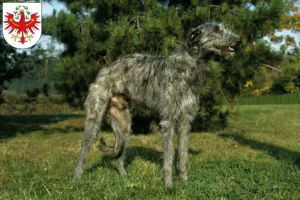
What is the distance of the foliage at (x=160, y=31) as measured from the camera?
9.45 meters

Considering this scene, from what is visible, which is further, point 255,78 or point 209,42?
point 255,78

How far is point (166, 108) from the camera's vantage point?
17.8 feet

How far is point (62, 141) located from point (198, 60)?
598 cm

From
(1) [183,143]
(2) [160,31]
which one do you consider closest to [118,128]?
(1) [183,143]

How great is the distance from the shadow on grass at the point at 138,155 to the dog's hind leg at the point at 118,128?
324mm

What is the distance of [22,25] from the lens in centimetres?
793

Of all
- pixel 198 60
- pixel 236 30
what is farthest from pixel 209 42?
pixel 236 30

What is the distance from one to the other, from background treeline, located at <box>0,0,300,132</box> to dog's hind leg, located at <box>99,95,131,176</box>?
289 centimetres

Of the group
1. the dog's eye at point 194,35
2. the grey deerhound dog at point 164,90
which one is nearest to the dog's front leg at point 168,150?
the grey deerhound dog at point 164,90

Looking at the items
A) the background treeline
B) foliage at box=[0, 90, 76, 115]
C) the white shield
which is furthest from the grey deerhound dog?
foliage at box=[0, 90, 76, 115]

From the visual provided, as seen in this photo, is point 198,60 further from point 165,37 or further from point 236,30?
point 236,30

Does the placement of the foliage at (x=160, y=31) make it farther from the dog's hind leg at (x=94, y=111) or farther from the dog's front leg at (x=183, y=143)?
the dog's front leg at (x=183, y=143)

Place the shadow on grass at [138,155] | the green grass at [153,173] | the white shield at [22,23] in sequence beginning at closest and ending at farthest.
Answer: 1. the green grass at [153,173]
2. the shadow on grass at [138,155]
3. the white shield at [22,23]

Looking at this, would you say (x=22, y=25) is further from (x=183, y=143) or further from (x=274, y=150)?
(x=274, y=150)
